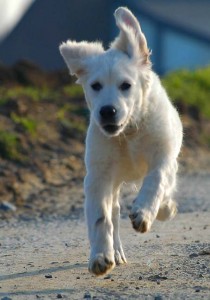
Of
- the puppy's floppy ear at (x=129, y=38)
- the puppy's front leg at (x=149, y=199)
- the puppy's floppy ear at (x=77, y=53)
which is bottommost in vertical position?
the puppy's front leg at (x=149, y=199)

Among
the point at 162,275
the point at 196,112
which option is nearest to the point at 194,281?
the point at 162,275

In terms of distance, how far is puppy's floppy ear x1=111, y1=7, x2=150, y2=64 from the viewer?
860cm

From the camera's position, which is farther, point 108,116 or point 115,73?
point 115,73

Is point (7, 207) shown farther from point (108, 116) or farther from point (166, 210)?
point (108, 116)

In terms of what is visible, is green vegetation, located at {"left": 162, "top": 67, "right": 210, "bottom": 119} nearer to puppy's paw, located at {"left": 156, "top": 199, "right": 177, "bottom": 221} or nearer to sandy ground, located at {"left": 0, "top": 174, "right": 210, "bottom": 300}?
sandy ground, located at {"left": 0, "top": 174, "right": 210, "bottom": 300}

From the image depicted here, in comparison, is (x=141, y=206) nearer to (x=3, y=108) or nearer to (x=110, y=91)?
(x=110, y=91)

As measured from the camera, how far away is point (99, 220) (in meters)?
8.12

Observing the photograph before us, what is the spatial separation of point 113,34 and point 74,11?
1.14 m

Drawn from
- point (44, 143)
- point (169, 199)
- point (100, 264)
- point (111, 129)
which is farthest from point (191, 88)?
point (100, 264)

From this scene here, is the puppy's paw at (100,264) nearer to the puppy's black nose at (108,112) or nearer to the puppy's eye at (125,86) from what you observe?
the puppy's black nose at (108,112)

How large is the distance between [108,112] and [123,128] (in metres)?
0.27

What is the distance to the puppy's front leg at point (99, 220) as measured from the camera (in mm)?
7777

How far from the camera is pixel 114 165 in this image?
8.48 meters

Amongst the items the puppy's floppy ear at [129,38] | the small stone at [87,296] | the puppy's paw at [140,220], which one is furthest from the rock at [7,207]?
the small stone at [87,296]
